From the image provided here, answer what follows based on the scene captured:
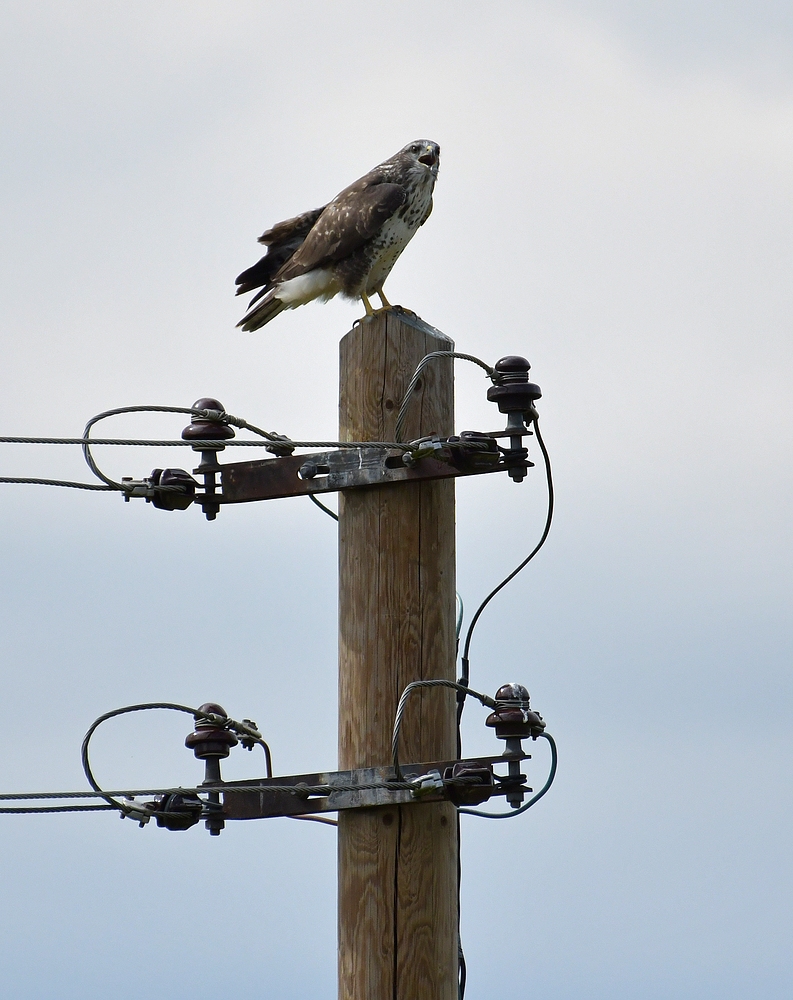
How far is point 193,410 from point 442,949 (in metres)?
1.61

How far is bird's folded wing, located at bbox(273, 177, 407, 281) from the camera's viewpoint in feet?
18.5

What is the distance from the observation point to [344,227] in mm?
5688

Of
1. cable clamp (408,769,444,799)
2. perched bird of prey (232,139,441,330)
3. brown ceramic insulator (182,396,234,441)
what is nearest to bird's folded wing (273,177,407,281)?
perched bird of prey (232,139,441,330)

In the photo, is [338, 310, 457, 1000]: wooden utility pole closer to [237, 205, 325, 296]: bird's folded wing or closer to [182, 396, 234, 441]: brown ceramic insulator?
[182, 396, 234, 441]: brown ceramic insulator

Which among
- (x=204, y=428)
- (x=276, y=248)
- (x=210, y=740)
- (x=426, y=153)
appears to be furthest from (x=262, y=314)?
(x=210, y=740)

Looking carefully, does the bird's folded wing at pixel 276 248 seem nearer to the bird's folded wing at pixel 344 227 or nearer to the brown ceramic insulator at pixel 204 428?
the bird's folded wing at pixel 344 227

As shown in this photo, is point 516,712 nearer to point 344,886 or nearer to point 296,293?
point 344,886

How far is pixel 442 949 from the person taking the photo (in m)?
3.55

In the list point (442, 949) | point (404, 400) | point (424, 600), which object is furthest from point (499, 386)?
point (442, 949)

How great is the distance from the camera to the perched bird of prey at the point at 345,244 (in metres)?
5.66

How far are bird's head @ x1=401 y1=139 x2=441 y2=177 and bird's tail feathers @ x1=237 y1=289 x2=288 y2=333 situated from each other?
3.29 feet

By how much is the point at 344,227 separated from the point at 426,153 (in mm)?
754

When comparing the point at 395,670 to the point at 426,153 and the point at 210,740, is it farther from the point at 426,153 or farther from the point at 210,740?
the point at 426,153

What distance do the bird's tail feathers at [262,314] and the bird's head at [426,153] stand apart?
39.4 inches
